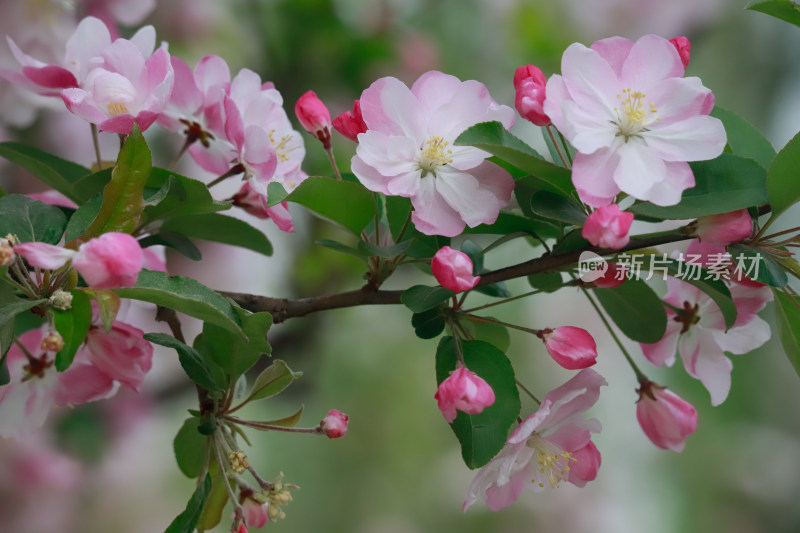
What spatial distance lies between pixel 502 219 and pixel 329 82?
1.03 meters

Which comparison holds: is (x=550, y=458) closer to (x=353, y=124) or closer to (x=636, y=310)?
(x=636, y=310)

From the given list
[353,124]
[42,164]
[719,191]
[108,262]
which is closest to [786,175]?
[719,191]

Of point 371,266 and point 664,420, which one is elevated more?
point 371,266

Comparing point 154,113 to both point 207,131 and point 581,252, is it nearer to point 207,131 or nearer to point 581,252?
point 207,131

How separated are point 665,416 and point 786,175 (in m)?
0.19

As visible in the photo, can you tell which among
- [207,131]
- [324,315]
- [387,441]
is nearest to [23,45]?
[207,131]

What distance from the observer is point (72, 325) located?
42cm

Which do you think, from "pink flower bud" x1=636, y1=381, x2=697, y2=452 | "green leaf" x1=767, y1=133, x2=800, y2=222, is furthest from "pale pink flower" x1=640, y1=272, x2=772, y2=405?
"green leaf" x1=767, y1=133, x2=800, y2=222

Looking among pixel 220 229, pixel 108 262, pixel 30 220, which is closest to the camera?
pixel 108 262

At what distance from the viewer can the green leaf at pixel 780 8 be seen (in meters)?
0.46

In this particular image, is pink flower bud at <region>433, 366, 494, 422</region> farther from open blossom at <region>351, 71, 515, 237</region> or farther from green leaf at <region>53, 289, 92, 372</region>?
green leaf at <region>53, 289, 92, 372</region>

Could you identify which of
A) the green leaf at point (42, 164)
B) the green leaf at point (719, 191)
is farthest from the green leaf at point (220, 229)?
the green leaf at point (719, 191)

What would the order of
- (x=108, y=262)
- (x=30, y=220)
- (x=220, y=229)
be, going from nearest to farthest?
(x=108, y=262), (x=30, y=220), (x=220, y=229)

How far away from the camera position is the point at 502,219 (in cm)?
51
